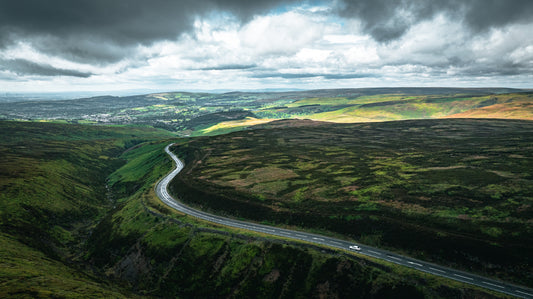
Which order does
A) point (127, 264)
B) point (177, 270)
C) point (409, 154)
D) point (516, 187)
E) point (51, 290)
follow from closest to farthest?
point (51, 290)
point (177, 270)
point (127, 264)
point (516, 187)
point (409, 154)

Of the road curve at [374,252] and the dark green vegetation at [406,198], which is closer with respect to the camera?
the road curve at [374,252]

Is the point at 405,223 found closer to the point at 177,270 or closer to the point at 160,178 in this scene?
the point at 177,270

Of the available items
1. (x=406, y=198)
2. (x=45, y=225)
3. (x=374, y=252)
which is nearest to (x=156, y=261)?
(x=45, y=225)

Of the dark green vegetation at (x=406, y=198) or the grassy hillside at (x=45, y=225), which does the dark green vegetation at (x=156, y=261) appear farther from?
the dark green vegetation at (x=406, y=198)

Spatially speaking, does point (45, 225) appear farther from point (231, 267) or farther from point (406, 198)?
point (406, 198)

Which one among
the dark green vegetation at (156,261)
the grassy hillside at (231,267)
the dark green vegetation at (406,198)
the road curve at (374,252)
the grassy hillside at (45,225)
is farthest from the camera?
the dark green vegetation at (406,198)

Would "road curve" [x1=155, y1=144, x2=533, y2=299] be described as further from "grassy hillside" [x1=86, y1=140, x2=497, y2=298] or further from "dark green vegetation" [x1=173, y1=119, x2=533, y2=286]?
"grassy hillside" [x1=86, y1=140, x2=497, y2=298]

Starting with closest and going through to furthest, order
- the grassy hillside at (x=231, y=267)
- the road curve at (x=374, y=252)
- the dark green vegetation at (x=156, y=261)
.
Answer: the road curve at (x=374, y=252)
the dark green vegetation at (x=156, y=261)
the grassy hillside at (x=231, y=267)

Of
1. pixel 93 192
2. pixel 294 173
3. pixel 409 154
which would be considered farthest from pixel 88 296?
pixel 409 154

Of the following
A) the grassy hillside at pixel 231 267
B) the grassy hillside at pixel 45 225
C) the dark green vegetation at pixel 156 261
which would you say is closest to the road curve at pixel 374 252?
the grassy hillside at pixel 231 267
